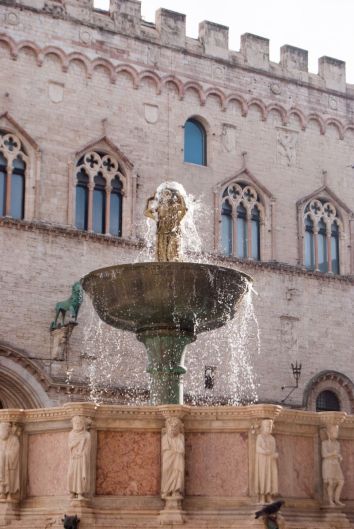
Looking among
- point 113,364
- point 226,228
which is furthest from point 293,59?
point 113,364

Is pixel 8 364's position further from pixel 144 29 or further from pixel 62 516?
pixel 62 516

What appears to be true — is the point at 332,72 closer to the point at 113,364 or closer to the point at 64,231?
the point at 64,231

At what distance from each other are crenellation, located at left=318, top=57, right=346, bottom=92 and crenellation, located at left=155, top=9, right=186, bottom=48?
15.2ft

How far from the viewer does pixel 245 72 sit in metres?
27.8

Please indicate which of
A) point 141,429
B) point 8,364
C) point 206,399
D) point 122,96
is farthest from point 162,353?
point 122,96

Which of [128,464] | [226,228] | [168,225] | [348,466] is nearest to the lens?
[128,464]

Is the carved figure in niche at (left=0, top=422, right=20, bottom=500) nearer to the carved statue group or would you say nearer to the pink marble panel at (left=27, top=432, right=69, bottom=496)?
the pink marble panel at (left=27, top=432, right=69, bottom=496)

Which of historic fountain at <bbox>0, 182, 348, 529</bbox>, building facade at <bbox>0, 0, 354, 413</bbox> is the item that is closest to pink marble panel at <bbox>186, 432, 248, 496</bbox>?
historic fountain at <bbox>0, 182, 348, 529</bbox>

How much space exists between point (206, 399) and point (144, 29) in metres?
9.10

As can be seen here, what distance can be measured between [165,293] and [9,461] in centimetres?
299

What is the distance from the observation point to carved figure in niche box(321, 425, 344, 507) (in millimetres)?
11938

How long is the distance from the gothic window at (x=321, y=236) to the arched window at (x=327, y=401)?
3203mm

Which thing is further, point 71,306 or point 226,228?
point 226,228

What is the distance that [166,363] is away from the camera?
13.8 metres
